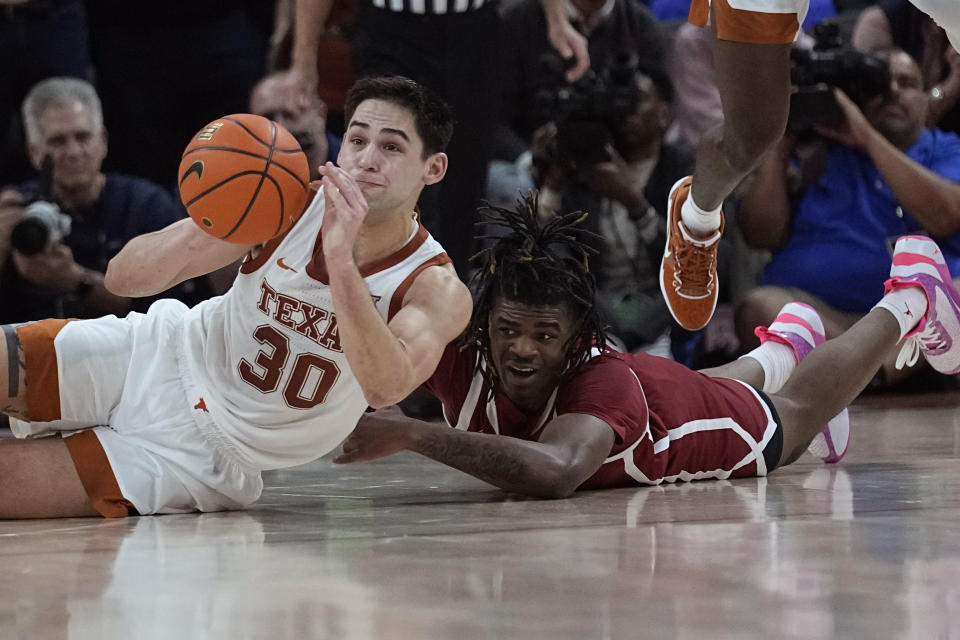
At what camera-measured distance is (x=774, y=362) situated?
16.0 ft

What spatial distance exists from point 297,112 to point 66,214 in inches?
48.3

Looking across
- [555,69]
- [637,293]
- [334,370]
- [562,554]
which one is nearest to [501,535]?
[562,554]

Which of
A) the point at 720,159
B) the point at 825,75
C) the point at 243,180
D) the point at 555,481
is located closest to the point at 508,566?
the point at 555,481

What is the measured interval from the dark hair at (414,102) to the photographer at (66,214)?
9.69 ft

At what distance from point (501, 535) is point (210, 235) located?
103 cm

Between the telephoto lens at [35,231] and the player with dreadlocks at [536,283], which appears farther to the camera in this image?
the telephoto lens at [35,231]

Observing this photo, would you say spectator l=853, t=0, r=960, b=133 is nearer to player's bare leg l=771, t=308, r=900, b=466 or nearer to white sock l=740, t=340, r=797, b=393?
white sock l=740, t=340, r=797, b=393

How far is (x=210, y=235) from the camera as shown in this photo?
3193 mm

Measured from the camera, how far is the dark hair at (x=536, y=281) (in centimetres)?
389

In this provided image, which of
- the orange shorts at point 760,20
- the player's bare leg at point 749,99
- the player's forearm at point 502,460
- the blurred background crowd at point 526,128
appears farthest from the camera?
the blurred background crowd at point 526,128

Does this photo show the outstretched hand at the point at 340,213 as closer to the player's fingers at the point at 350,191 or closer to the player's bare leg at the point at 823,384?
the player's fingers at the point at 350,191

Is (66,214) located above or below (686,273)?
below

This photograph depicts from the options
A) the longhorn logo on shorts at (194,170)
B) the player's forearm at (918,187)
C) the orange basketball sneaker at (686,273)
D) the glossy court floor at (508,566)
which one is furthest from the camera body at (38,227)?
the player's forearm at (918,187)

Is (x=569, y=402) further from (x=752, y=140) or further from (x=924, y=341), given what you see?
(x=924, y=341)
